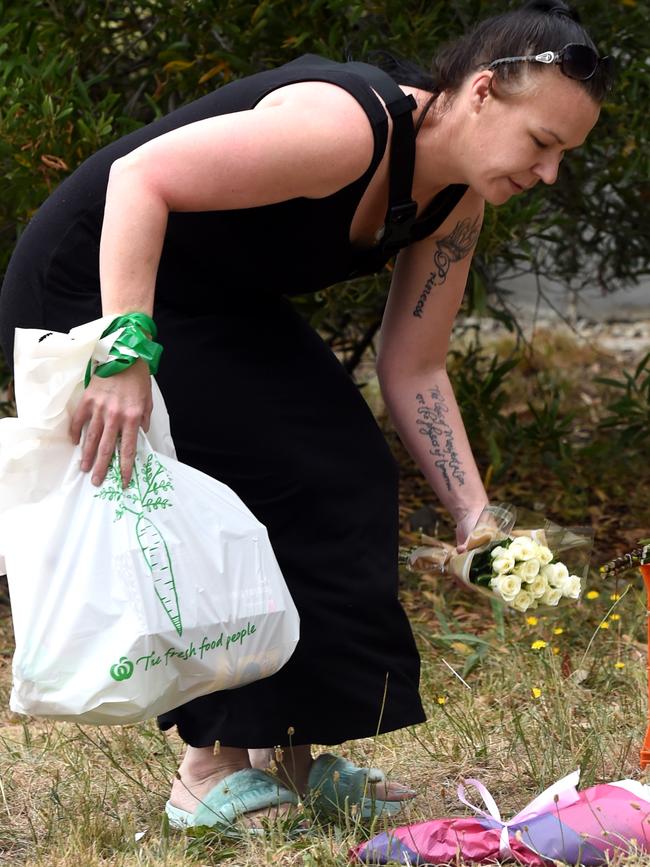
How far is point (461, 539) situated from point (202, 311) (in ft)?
2.23

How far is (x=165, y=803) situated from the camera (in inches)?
106

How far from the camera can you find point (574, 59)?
222 centimetres

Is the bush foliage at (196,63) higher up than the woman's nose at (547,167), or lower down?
lower down

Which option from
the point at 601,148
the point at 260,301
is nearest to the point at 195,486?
the point at 260,301

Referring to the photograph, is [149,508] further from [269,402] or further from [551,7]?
[551,7]

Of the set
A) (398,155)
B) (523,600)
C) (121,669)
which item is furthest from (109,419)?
(523,600)

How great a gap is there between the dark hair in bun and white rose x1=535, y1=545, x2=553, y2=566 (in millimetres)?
790

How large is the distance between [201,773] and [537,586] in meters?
0.75

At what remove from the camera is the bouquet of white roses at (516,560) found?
237cm

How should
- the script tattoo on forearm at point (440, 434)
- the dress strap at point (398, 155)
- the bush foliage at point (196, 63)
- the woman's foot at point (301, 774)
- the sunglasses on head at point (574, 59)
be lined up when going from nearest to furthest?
the sunglasses on head at point (574, 59)
the dress strap at point (398, 155)
the woman's foot at point (301, 774)
the script tattoo on forearm at point (440, 434)
the bush foliage at point (196, 63)

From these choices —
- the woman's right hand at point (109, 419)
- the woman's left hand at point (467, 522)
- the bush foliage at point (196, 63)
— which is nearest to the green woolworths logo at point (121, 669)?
the woman's right hand at point (109, 419)

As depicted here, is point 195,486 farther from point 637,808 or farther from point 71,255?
point 637,808

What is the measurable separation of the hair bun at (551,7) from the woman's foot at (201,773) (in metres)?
1.48

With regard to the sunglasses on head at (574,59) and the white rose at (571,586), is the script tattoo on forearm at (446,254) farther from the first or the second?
the white rose at (571,586)
